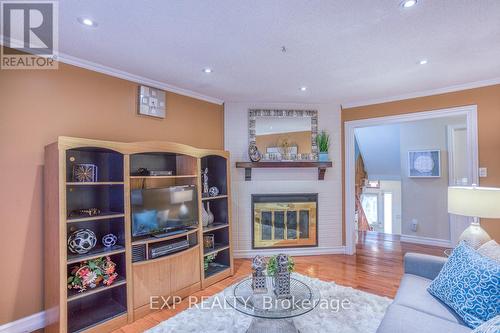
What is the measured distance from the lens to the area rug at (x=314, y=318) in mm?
2277

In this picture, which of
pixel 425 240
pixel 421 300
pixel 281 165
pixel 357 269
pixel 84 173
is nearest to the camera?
pixel 421 300

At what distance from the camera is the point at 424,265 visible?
89.0 inches

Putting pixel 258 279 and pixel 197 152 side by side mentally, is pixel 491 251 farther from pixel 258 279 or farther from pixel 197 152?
pixel 197 152

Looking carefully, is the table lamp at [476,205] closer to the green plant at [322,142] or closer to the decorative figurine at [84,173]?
the green plant at [322,142]

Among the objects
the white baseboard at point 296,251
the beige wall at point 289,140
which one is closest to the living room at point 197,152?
the white baseboard at point 296,251

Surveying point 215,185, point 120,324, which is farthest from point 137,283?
point 215,185

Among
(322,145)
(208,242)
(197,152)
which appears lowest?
(208,242)

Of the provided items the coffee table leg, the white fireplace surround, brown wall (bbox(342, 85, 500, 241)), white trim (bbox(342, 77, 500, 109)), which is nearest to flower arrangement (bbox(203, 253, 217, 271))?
the white fireplace surround

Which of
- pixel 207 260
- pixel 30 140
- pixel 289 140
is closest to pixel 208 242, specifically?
pixel 207 260

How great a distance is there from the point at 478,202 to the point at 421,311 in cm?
119

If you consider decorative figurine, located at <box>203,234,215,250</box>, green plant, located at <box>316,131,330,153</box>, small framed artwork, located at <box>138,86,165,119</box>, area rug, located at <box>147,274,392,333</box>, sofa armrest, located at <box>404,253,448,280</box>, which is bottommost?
area rug, located at <box>147,274,392,333</box>

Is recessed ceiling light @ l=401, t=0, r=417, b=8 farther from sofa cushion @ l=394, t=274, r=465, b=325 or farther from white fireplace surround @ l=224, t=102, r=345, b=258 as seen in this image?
white fireplace surround @ l=224, t=102, r=345, b=258

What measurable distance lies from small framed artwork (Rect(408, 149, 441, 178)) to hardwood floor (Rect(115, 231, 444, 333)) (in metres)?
1.29

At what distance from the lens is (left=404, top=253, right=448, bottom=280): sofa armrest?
86.4 inches
